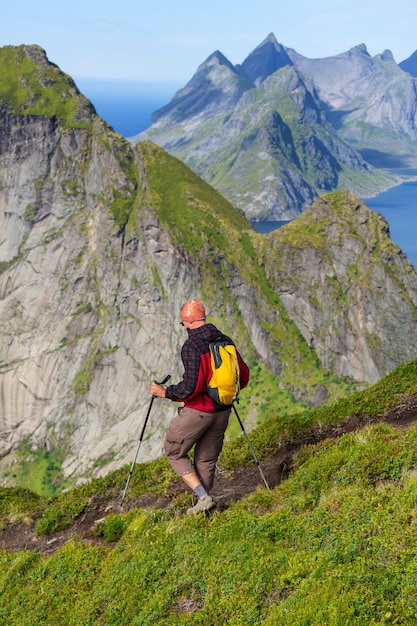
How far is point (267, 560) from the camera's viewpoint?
934 cm

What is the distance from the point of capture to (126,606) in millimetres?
9625

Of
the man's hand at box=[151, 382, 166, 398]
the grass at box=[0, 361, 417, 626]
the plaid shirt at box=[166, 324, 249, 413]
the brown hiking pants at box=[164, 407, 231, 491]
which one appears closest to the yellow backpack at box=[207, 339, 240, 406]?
the plaid shirt at box=[166, 324, 249, 413]

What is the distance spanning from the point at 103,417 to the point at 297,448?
503ft

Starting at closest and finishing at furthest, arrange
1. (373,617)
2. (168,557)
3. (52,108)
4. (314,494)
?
1. (373,617)
2. (168,557)
3. (314,494)
4. (52,108)

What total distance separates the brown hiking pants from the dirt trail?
1200mm

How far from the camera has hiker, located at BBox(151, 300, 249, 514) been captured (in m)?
11.4

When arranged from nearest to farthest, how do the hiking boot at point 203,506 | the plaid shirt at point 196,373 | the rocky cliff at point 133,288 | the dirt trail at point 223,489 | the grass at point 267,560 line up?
the grass at point 267,560, the plaid shirt at point 196,373, the hiking boot at point 203,506, the dirt trail at point 223,489, the rocky cliff at point 133,288

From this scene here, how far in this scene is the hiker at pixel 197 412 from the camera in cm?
1143

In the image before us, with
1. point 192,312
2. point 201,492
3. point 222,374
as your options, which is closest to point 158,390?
point 222,374

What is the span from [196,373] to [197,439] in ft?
6.11

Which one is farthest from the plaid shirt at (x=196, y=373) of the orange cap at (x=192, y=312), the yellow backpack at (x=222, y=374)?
the orange cap at (x=192, y=312)

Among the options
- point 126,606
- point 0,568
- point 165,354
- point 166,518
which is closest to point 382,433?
point 166,518

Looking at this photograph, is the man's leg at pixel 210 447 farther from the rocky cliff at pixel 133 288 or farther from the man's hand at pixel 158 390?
the rocky cliff at pixel 133 288

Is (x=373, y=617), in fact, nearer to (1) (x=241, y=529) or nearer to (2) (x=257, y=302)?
(1) (x=241, y=529)
